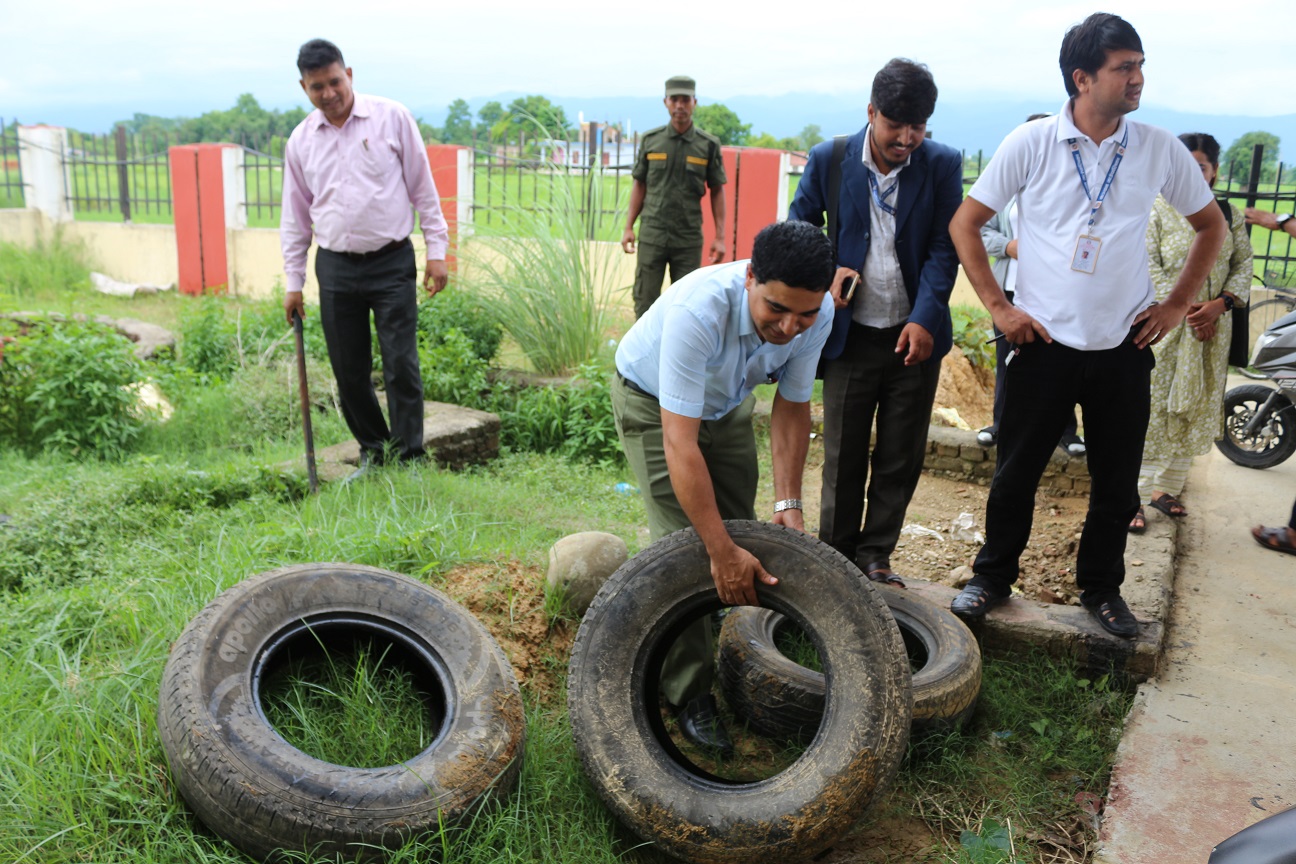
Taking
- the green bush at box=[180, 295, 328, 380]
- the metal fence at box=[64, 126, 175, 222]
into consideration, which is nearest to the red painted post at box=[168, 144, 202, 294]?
the metal fence at box=[64, 126, 175, 222]

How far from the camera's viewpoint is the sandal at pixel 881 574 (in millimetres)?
3826

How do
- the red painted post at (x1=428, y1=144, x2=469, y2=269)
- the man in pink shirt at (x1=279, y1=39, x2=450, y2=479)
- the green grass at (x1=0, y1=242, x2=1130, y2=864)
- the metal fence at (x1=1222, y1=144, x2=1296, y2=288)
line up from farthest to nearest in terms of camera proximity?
the red painted post at (x1=428, y1=144, x2=469, y2=269) < the metal fence at (x1=1222, y1=144, x2=1296, y2=288) < the man in pink shirt at (x1=279, y1=39, x2=450, y2=479) < the green grass at (x1=0, y1=242, x2=1130, y2=864)

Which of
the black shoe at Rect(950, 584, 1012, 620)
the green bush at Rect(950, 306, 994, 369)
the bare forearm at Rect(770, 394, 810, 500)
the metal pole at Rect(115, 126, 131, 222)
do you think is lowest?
the black shoe at Rect(950, 584, 1012, 620)

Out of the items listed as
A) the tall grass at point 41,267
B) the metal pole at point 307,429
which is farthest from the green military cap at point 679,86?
the tall grass at point 41,267

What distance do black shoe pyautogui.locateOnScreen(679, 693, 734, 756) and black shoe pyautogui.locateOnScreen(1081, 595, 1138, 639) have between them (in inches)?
56.2

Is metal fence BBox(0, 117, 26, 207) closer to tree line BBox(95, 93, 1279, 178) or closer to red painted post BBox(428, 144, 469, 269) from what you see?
tree line BBox(95, 93, 1279, 178)

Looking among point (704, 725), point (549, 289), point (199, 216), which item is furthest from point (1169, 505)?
point (199, 216)

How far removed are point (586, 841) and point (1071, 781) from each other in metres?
1.51

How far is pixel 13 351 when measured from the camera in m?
6.07

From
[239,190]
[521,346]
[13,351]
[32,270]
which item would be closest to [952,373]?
[521,346]

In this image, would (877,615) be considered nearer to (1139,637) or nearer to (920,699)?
(920,699)

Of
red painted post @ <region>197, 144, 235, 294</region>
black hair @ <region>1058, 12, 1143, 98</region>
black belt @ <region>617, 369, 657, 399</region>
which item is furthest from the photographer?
red painted post @ <region>197, 144, 235, 294</region>

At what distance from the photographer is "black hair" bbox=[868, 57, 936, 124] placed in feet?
10.7

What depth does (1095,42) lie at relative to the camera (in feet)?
10.1
